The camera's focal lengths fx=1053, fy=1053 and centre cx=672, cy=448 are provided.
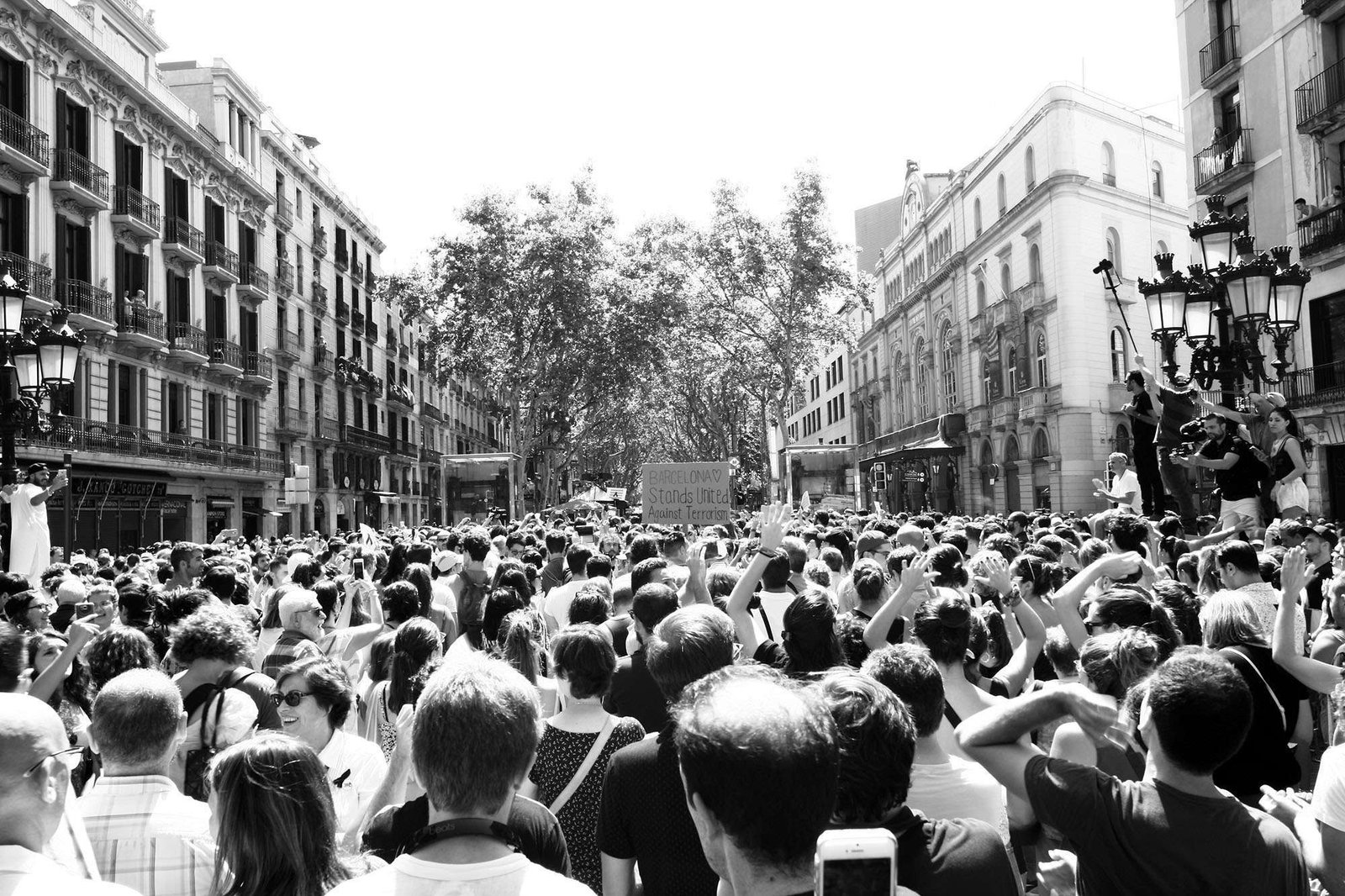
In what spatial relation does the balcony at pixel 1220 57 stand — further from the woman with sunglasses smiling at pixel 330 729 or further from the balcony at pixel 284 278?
the balcony at pixel 284 278

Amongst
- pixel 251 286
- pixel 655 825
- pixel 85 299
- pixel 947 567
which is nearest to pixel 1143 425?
pixel 947 567

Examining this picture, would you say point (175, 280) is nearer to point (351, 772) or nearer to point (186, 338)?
point (186, 338)

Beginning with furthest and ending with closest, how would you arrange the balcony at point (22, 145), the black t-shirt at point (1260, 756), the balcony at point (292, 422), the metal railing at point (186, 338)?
1. the balcony at point (292, 422)
2. the metal railing at point (186, 338)
3. the balcony at point (22, 145)
4. the black t-shirt at point (1260, 756)

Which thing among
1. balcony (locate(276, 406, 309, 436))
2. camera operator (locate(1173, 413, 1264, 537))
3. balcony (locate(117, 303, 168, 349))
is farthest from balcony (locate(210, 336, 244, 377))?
camera operator (locate(1173, 413, 1264, 537))

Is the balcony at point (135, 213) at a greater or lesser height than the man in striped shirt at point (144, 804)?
greater

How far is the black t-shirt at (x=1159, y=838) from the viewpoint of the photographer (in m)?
2.53

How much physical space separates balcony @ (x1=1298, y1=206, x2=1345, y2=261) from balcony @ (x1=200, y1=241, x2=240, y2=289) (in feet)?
104

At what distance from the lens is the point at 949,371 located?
4894 cm

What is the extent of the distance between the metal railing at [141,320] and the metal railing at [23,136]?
5.08m

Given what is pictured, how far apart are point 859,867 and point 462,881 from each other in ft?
3.65

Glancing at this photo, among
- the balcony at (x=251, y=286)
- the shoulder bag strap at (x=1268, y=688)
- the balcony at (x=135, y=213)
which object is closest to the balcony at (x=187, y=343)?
the balcony at (x=135, y=213)

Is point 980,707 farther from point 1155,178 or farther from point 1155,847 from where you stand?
point 1155,178

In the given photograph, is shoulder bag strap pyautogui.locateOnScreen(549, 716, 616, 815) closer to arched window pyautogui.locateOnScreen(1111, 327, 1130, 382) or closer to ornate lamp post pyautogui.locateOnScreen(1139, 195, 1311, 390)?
ornate lamp post pyautogui.locateOnScreen(1139, 195, 1311, 390)

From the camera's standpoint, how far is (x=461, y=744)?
2.57m
